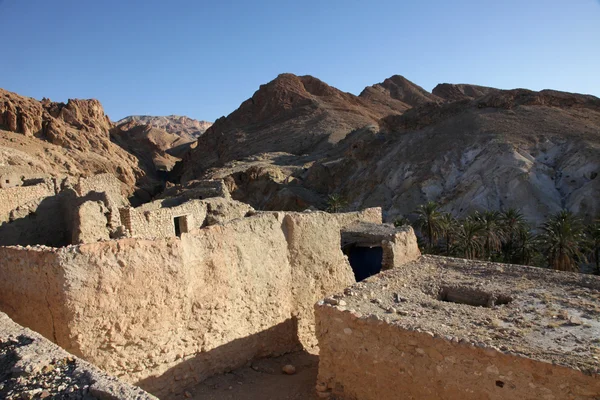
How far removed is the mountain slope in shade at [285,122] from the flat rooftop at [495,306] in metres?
45.0

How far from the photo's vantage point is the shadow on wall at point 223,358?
602 centimetres

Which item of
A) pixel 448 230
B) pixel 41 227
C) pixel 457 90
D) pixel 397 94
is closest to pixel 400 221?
pixel 448 230

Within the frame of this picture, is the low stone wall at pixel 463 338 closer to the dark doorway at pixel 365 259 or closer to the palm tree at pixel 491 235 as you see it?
the dark doorway at pixel 365 259

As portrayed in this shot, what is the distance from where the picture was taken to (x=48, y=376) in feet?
10.2

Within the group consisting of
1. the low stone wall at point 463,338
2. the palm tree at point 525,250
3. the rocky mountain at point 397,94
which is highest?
the rocky mountain at point 397,94

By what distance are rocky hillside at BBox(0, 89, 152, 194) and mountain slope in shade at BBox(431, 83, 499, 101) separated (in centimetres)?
6173

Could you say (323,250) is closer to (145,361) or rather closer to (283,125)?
(145,361)

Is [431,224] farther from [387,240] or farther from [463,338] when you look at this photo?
[463,338]

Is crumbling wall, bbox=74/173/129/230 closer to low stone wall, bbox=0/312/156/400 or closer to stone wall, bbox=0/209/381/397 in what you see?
stone wall, bbox=0/209/381/397

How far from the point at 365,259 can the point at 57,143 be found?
38787mm

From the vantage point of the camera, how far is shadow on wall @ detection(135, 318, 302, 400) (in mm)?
6016

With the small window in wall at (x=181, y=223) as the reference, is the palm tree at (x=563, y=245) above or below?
below

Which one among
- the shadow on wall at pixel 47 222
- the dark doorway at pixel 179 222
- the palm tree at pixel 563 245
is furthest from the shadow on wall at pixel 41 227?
the palm tree at pixel 563 245

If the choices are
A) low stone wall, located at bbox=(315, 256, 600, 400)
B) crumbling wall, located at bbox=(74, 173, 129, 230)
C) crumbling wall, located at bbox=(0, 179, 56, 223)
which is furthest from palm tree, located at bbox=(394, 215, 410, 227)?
crumbling wall, located at bbox=(0, 179, 56, 223)
